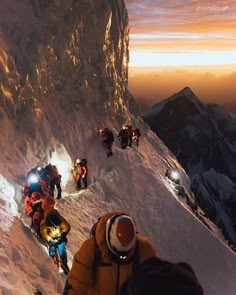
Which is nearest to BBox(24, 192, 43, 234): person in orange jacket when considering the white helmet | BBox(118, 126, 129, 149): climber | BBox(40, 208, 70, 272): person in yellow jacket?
BBox(40, 208, 70, 272): person in yellow jacket

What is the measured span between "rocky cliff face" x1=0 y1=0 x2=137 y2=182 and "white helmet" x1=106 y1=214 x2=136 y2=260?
13522mm

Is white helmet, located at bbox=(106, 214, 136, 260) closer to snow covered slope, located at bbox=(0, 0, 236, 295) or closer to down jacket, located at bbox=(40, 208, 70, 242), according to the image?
down jacket, located at bbox=(40, 208, 70, 242)

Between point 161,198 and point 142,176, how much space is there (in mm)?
2388

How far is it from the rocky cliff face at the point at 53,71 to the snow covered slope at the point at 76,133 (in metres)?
0.07

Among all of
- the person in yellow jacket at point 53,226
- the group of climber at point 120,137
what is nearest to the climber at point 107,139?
the group of climber at point 120,137

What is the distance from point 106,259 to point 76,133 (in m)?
22.9

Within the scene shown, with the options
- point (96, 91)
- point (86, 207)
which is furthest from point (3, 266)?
point (96, 91)

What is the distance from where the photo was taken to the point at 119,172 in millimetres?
28312

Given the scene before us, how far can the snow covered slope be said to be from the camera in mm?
19453

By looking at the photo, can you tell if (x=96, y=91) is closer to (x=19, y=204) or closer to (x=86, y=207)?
(x=86, y=207)

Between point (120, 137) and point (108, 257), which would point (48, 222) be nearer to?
point (108, 257)

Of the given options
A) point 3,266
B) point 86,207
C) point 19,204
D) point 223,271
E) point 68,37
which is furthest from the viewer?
point 68,37

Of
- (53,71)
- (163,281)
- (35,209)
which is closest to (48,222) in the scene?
(35,209)

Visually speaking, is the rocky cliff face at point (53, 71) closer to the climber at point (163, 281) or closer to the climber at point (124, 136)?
the climber at point (124, 136)
